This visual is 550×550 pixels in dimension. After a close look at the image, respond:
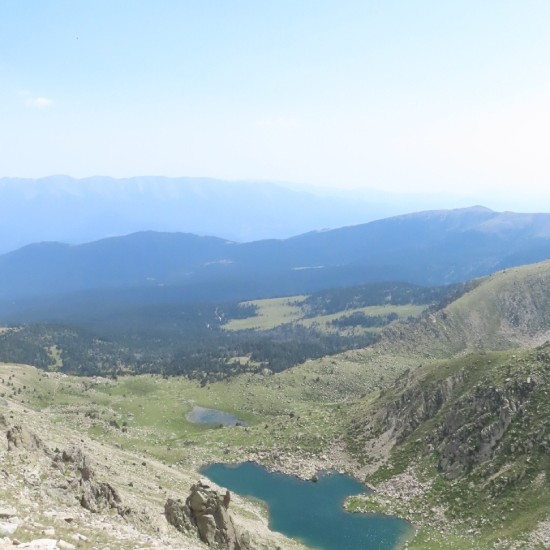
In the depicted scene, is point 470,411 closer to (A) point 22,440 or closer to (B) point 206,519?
(B) point 206,519

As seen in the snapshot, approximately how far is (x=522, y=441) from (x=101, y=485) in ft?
210

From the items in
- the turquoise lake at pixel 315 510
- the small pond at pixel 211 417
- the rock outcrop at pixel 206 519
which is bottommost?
the small pond at pixel 211 417

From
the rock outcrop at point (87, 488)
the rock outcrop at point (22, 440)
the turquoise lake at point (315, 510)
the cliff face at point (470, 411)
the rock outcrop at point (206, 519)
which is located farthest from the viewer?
the cliff face at point (470, 411)

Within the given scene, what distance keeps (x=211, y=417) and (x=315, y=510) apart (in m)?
69.9

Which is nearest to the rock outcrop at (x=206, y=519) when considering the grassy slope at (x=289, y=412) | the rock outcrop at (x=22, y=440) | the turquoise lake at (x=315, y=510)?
the rock outcrop at (x=22, y=440)

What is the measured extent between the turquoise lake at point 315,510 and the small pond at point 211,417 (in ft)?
130

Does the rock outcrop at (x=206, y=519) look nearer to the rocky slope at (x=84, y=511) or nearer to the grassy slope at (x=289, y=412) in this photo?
the rocky slope at (x=84, y=511)

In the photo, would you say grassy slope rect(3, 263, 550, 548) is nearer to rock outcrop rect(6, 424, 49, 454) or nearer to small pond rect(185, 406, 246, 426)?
small pond rect(185, 406, 246, 426)

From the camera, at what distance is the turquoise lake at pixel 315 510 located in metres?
75.5

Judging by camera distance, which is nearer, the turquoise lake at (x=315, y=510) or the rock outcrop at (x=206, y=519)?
the rock outcrop at (x=206, y=519)

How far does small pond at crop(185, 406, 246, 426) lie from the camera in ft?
479

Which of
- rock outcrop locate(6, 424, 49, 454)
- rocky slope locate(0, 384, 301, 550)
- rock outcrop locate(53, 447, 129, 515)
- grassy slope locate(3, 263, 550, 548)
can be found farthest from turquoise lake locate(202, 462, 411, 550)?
rock outcrop locate(53, 447, 129, 515)

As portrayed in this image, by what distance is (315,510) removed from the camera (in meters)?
85.6

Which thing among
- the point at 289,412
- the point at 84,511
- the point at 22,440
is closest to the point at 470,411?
the point at 289,412
